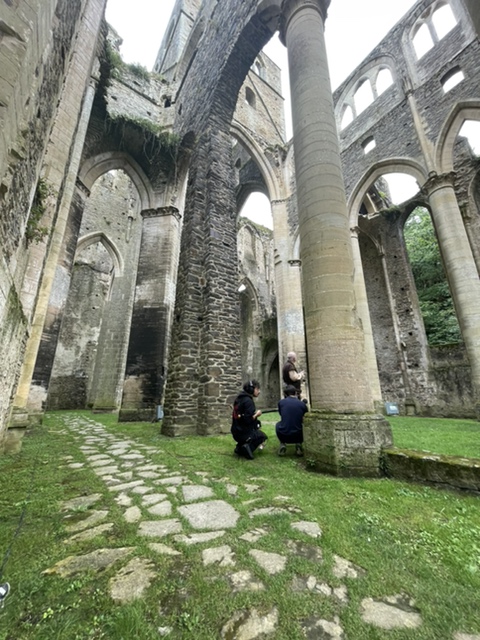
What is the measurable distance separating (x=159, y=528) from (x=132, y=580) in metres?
0.54

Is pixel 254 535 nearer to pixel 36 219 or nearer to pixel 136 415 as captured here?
pixel 36 219

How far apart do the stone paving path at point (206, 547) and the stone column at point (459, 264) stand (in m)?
8.62

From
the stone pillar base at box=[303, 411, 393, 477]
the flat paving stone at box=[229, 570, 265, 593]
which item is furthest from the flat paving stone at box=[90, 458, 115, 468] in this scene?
the flat paving stone at box=[229, 570, 265, 593]

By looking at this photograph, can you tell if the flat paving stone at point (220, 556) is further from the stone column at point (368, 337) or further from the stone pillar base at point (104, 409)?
the stone pillar base at point (104, 409)

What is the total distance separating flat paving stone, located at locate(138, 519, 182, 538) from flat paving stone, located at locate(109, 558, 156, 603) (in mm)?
299

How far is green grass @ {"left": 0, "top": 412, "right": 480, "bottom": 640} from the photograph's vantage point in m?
1.11

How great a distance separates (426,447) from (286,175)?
46.5ft

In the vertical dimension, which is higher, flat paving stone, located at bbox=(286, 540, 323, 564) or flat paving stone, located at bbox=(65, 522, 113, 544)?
flat paving stone, located at bbox=(65, 522, 113, 544)

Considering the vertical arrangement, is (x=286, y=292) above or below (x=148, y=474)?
above

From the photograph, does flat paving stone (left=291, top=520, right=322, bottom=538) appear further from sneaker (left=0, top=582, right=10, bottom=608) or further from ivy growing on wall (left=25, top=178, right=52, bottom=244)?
ivy growing on wall (left=25, top=178, right=52, bottom=244)

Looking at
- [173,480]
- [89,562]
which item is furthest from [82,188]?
[89,562]

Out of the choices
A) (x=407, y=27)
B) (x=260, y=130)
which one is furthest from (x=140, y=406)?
(x=407, y=27)

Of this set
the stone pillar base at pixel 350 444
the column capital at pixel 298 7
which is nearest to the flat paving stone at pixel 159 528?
the stone pillar base at pixel 350 444

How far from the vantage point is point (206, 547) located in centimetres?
167
